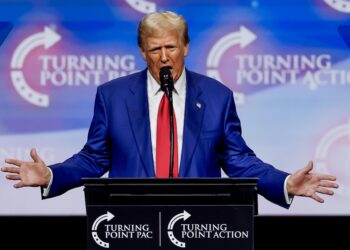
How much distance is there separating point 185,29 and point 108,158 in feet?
1.99

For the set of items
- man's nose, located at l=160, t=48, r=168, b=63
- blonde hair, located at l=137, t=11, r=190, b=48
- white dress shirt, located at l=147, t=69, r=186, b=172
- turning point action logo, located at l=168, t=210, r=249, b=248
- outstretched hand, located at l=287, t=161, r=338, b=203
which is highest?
blonde hair, located at l=137, t=11, r=190, b=48

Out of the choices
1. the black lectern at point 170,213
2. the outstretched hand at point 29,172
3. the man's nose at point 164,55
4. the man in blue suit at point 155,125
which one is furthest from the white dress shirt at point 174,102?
the black lectern at point 170,213

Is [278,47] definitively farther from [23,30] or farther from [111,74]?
[23,30]

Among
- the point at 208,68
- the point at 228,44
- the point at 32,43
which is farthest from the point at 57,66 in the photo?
the point at 228,44

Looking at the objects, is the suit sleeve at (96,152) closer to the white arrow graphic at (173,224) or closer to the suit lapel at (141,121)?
the suit lapel at (141,121)

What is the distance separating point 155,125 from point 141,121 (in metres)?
0.06

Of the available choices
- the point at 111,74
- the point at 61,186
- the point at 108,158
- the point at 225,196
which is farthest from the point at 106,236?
the point at 111,74

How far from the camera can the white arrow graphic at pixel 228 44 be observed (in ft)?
16.4

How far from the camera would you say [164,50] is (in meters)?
3.39

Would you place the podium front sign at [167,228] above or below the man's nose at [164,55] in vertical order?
below

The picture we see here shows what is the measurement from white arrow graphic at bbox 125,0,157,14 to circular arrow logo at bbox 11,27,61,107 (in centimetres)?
48

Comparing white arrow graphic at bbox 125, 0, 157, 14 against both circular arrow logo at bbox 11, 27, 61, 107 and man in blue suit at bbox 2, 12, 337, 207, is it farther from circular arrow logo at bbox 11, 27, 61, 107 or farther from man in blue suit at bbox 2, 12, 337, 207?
man in blue suit at bbox 2, 12, 337, 207

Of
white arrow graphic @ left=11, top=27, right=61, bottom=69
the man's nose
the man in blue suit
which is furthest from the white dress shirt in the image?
white arrow graphic @ left=11, top=27, right=61, bottom=69

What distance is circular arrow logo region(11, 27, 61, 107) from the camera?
16.5 ft
